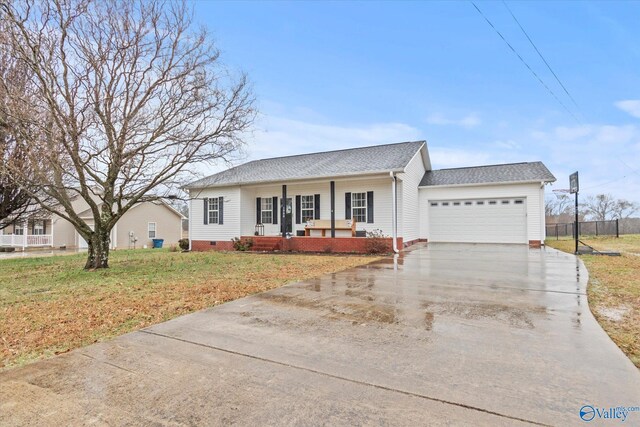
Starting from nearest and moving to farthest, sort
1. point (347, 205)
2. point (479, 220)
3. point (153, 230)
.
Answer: point (347, 205) < point (479, 220) < point (153, 230)

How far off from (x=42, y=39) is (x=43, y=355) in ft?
30.4

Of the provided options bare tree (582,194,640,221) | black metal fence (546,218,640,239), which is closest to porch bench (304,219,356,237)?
black metal fence (546,218,640,239)

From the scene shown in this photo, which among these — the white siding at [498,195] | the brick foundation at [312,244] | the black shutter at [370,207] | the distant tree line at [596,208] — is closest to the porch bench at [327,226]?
the brick foundation at [312,244]

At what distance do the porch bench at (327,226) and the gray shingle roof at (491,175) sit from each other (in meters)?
5.62

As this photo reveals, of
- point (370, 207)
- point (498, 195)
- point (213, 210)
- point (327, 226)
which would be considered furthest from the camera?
point (213, 210)

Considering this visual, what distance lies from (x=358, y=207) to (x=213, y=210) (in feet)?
25.3

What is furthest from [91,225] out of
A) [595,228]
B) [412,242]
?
[595,228]

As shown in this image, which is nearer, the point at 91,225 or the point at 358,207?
the point at 358,207

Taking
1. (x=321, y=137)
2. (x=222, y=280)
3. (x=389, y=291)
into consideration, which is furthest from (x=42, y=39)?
(x=321, y=137)

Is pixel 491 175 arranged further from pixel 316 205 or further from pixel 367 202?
pixel 316 205

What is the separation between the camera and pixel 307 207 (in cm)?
1639

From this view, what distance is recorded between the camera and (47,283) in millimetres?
8000

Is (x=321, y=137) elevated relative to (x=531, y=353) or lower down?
elevated

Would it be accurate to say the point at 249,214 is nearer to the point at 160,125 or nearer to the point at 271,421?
the point at 160,125
